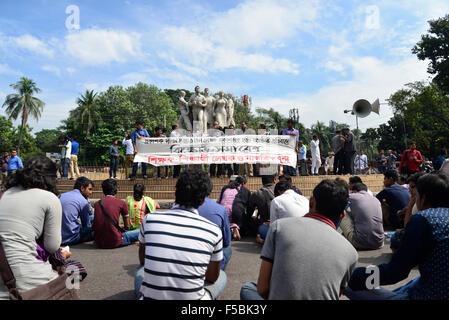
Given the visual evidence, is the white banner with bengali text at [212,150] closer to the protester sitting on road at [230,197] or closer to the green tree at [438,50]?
the protester sitting on road at [230,197]

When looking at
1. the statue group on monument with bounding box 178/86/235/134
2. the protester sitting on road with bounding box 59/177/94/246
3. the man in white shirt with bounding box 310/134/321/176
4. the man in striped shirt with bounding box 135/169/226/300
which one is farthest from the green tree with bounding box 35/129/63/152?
the man in striped shirt with bounding box 135/169/226/300

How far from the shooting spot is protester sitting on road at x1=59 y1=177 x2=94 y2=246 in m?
5.12

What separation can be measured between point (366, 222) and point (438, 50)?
98.5 ft

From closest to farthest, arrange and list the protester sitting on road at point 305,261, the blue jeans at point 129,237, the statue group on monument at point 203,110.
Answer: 1. the protester sitting on road at point 305,261
2. the blue jeans at point 129,237
3. the statue group on monument at point 203,110

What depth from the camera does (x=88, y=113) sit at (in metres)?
47.6

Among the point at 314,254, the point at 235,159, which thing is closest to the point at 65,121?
the point at 235,159

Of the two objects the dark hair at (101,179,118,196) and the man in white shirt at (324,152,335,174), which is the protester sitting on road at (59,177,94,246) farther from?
the man in white shirt at (324,152,335,174)

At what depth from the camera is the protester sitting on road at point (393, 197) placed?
5676mm

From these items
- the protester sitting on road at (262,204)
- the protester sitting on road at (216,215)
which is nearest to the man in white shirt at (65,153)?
the protester sitting on road at (262,204)

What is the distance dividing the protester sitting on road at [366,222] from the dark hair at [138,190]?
3.46 m

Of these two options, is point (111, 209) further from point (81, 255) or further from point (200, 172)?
point (200, 172)

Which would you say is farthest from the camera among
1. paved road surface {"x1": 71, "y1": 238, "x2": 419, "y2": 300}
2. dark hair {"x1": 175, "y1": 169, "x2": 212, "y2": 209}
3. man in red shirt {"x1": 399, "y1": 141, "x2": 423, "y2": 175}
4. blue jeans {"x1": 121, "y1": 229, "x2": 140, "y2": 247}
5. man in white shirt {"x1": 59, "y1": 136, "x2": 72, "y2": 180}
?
man in white shirt {"x1": 59, "y1": 136, "x2": 72, "y2": 180}

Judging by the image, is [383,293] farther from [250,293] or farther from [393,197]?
[393,197]

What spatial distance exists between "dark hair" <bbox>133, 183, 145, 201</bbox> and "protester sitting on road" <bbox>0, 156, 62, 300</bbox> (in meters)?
2.96
